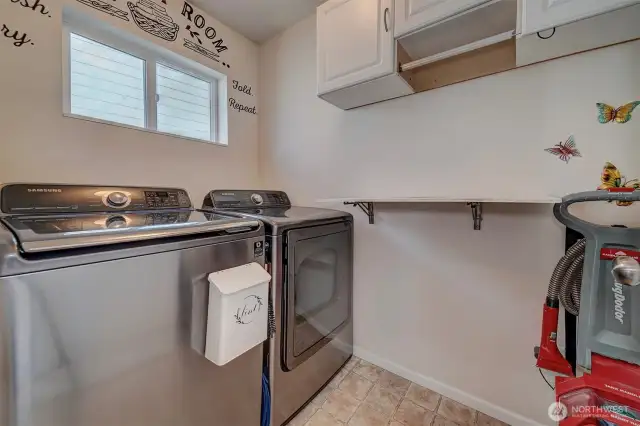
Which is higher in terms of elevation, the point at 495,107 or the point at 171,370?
the point at 495,107

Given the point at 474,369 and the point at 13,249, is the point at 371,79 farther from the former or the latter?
the point at 474,369

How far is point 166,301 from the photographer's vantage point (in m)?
0.92

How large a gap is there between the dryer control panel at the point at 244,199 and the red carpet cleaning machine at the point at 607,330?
5.49 feet

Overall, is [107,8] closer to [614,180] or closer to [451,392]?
[614,180]

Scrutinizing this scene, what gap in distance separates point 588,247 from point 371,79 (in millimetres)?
1185

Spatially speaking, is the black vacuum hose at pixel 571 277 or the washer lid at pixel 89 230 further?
the black vacuum hose at pixel 571 277

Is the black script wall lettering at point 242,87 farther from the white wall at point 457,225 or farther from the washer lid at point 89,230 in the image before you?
the washer lid at point 89,230

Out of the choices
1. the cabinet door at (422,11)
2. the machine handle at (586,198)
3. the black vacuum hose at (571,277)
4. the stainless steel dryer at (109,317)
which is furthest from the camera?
the cabinet door at (422,11)

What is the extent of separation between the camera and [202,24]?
201cm

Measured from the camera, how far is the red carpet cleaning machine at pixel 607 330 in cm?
82

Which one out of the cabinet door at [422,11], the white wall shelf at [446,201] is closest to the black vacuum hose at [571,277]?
the white wall shelf at [446,201]

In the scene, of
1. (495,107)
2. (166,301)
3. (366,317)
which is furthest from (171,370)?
(495,107)

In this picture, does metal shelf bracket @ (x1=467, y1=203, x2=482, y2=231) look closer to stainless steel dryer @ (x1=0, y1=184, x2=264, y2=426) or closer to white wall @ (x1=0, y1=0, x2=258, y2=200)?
stainless steel dryer @ (x1=0, y1=184, x2=264, y2=426)

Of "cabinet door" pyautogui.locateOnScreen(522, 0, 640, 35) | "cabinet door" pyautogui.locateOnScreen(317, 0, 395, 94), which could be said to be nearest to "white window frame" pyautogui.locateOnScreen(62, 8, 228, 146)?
"cabinet door" pyautogui.locateOnScreen(317, 0, 395, 94)
